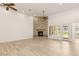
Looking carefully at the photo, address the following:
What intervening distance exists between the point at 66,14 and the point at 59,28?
2192 millimetres

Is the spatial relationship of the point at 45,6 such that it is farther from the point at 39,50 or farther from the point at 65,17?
the point at 39,50

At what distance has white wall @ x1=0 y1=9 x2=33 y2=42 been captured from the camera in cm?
1159

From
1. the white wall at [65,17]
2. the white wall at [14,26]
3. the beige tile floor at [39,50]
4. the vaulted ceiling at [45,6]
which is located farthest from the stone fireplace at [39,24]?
the beige tile floor at [39,50]

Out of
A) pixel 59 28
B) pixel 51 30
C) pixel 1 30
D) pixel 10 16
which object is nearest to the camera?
pixel 1 30

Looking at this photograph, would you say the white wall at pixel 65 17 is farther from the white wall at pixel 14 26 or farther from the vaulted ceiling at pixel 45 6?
the white wall at pixel 14 26

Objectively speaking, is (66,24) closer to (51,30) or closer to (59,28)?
(59,28)

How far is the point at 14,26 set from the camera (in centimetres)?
1341

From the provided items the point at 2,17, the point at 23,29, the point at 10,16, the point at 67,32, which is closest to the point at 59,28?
the point at 67,32

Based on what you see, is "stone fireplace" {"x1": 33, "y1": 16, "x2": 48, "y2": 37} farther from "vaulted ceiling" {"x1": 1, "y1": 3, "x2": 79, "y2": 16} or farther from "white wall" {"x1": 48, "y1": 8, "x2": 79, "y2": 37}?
"vaulted ceiling" {"x1": 1, "y1": 3, "x2": 79, "y2": 16}

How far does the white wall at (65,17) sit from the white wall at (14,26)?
3.25 meters

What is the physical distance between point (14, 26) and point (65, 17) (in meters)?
5.54

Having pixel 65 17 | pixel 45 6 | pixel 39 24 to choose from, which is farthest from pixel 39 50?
pixel 39 24

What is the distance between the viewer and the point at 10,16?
12.7 m

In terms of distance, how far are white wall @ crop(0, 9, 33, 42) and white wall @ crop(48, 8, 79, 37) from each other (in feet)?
10.7
